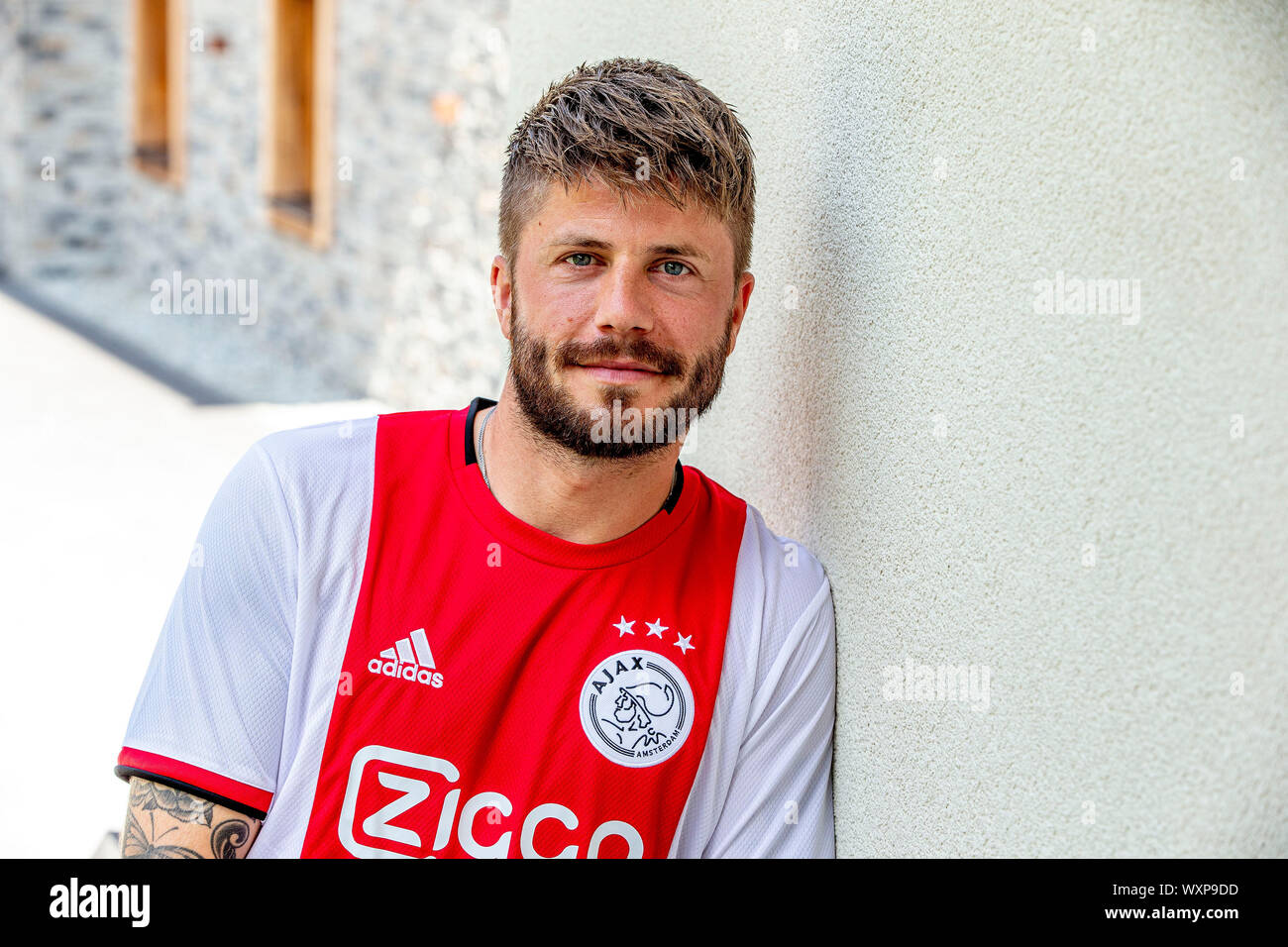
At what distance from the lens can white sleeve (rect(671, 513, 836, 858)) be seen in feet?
6.95

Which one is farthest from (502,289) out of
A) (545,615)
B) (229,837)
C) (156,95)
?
(156,95)

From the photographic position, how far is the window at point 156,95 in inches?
471

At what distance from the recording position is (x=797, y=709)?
7.07 ft

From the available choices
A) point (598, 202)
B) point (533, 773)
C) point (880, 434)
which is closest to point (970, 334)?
point (880, 434)

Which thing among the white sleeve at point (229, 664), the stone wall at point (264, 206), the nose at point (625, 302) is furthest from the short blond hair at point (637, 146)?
the stone wall at point (264, 206)

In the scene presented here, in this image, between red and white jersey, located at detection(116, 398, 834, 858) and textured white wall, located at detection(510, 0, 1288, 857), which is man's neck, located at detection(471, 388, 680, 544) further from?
textured white wall, located at detection(510, 0, 1288, 857)

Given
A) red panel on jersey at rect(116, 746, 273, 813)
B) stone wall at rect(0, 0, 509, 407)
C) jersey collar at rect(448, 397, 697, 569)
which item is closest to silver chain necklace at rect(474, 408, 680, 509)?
jersey collar at rect(448, 397, 697, 569)

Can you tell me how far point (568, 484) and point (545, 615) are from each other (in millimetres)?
212

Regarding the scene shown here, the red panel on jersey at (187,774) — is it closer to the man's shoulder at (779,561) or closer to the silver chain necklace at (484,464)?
the silver chain necklace at (484,464)
